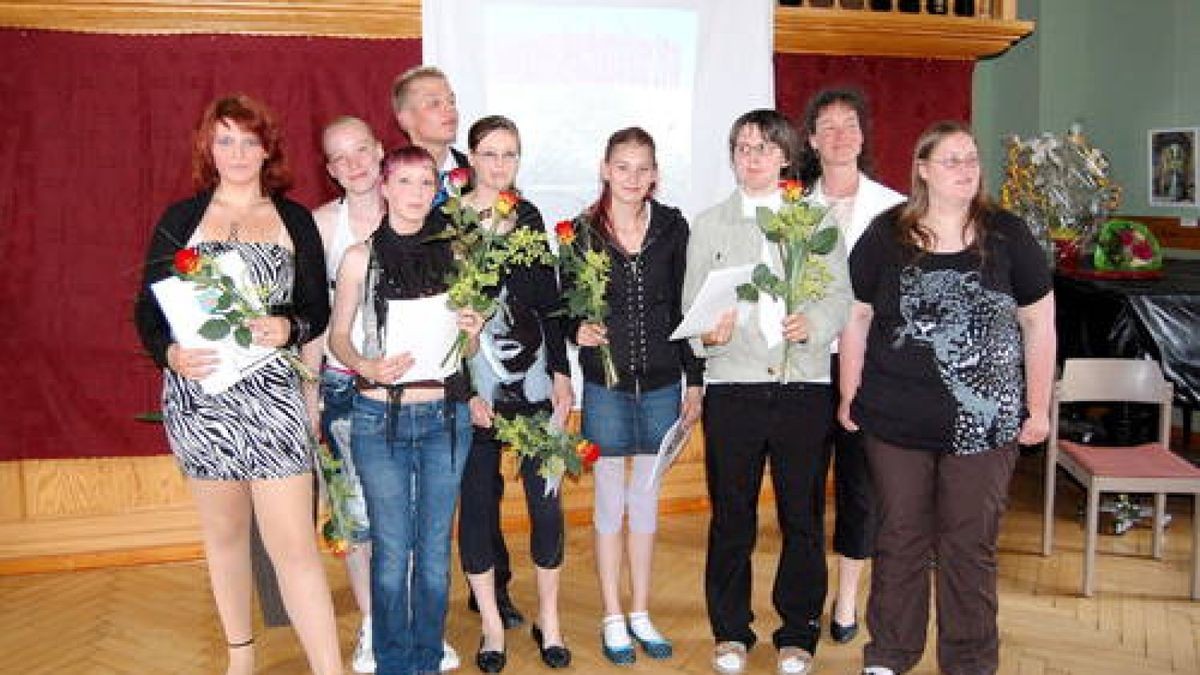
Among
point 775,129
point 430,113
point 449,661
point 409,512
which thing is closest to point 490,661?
point 449,661

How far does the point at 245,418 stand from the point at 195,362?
17 centimetres

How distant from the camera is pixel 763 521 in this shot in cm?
457

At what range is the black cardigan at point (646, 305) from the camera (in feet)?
9.56

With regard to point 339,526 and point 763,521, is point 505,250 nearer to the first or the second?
point 339,526

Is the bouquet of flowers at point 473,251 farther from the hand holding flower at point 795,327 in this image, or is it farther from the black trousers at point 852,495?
the black trousers at point 852,495

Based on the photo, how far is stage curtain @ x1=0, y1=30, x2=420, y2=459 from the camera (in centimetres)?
381

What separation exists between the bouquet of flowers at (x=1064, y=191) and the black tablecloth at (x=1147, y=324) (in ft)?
1.75

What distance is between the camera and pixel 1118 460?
378cm

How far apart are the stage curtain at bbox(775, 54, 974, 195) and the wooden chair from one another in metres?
1.33

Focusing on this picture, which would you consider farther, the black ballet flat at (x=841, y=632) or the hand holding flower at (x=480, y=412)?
the black ballet flat at (x=841, y=632)

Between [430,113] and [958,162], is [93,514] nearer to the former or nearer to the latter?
[430,113]

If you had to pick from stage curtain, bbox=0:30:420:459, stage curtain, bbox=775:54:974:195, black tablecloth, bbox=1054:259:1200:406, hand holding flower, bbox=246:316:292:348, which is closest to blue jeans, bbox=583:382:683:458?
hand holding flower, bbox=246:316:292:348

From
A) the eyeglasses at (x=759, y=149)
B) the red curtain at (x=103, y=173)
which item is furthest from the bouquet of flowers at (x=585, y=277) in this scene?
the red curtain at (x=103, y=173)

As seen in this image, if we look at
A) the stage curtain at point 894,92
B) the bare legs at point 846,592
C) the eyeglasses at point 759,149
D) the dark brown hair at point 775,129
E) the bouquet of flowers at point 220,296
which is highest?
the stage curtain at point 894,92
